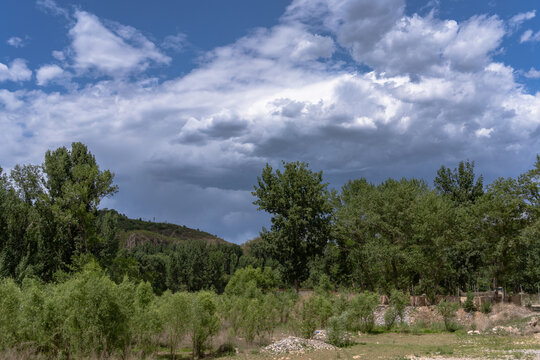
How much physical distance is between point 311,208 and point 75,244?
19.6 meters

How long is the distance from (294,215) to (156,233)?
13521 centimetres

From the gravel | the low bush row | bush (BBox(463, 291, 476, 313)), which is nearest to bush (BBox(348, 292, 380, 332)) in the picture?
the low bush row

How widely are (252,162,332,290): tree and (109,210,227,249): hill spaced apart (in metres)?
110

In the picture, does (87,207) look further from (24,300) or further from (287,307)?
(24,300)

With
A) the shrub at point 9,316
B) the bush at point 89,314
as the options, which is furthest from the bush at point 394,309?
the shrub at point 9,316

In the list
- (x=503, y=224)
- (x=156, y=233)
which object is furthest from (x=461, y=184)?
(x=156, y=233)

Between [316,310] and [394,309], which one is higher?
[316,310]

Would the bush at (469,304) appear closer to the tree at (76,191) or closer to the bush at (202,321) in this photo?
the bush at (202,321)

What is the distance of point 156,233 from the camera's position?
16375 cm

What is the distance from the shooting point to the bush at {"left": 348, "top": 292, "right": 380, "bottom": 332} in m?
23.7

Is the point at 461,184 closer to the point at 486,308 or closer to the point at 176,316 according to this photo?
the point at 486,308

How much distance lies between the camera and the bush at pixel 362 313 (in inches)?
933

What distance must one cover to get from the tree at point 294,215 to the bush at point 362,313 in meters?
14.1

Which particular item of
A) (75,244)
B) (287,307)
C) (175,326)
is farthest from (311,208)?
(175,326)
